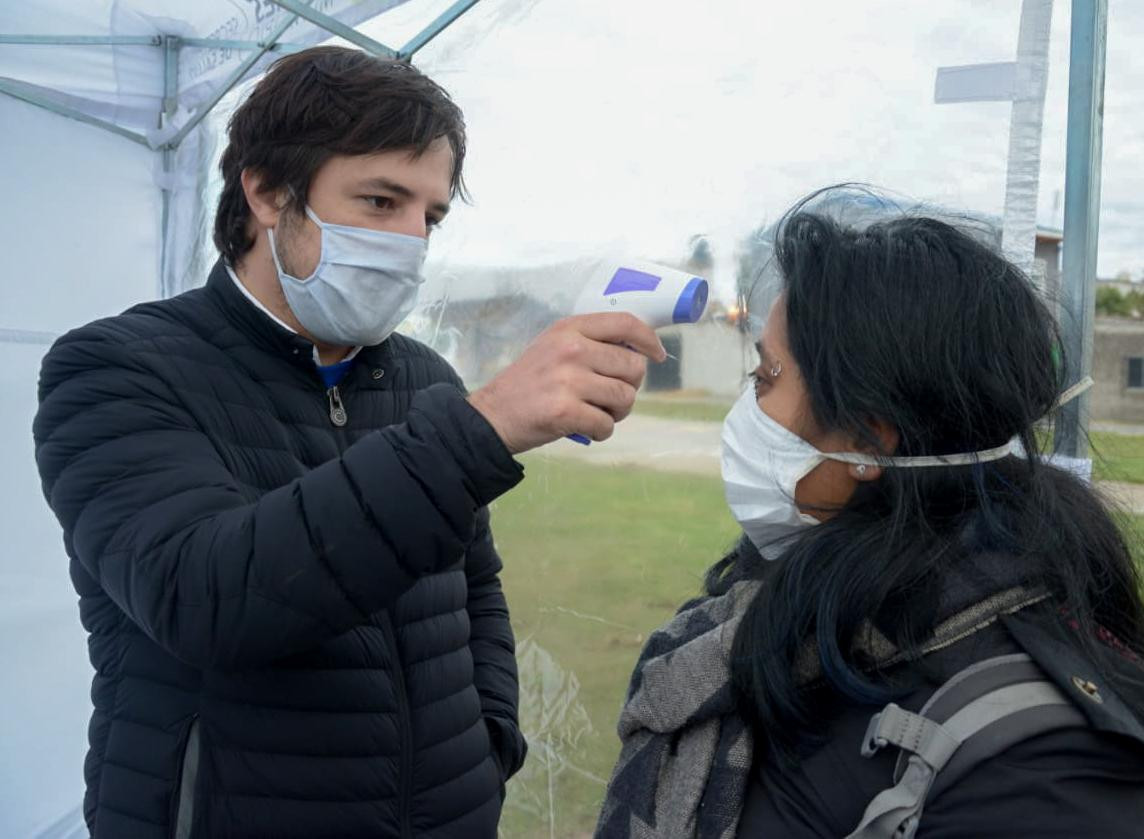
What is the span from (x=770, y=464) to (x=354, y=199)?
2.59ft

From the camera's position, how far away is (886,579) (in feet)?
3.89

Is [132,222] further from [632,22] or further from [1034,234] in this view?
[1034,234]

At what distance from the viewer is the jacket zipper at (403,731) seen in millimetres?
1491

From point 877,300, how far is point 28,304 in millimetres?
2835

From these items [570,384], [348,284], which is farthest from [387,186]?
[570,384]

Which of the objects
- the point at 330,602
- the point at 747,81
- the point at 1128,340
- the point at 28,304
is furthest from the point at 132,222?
the point at 1128,340

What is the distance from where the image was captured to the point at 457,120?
1733mm

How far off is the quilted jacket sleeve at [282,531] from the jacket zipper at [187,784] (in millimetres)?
255

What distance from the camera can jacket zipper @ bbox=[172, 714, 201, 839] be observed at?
1362 mm

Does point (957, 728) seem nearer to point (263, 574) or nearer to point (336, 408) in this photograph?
point (263, 574)

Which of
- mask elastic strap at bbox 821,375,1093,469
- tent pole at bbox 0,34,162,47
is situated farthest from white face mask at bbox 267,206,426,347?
tent pole at bbox 0,34,162,47

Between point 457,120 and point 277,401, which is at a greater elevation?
point 457,120

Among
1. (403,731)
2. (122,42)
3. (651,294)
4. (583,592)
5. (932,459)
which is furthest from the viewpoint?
(583,592)

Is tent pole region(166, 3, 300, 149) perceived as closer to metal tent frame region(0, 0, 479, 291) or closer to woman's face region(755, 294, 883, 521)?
metal tent frame region(0, 0, 479, 291)
